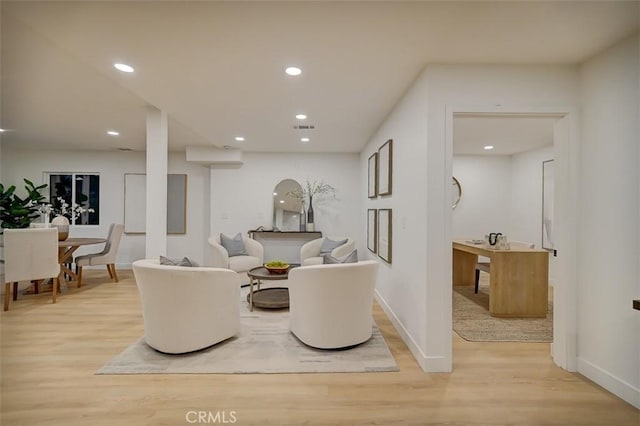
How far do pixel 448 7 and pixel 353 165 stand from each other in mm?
4420

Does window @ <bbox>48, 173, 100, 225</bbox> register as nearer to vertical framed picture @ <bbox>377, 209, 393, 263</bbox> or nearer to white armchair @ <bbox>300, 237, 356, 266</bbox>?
white armchair @ <bbox>300, 237, 356, 266</bbox>

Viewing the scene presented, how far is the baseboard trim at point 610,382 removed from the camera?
204 cm

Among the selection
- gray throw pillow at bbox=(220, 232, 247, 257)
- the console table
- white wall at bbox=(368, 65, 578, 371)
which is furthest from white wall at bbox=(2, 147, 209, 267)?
white wall at bbox=(368, 65, 578, 371)

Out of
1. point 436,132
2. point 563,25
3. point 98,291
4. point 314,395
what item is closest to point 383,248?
point 436,132

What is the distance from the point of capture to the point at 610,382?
219cm

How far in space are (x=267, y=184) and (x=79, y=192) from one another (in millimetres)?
3862

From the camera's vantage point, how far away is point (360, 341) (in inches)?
111

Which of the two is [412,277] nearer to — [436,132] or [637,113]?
[436,132]

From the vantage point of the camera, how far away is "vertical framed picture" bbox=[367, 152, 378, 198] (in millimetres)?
4406

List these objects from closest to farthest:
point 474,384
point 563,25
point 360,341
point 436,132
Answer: point 563,25 < point 474,384 < point 436,132 < point 360,341

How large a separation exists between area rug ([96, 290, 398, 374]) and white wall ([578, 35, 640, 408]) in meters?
1.51

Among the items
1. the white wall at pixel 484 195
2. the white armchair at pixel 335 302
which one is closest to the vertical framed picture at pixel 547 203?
the white wall at pixel 484 195

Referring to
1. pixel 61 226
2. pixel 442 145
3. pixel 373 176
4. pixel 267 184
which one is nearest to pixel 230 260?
pixel 267 184

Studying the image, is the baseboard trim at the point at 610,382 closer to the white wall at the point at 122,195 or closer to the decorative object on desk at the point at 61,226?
the white wall at the point at 122,195
